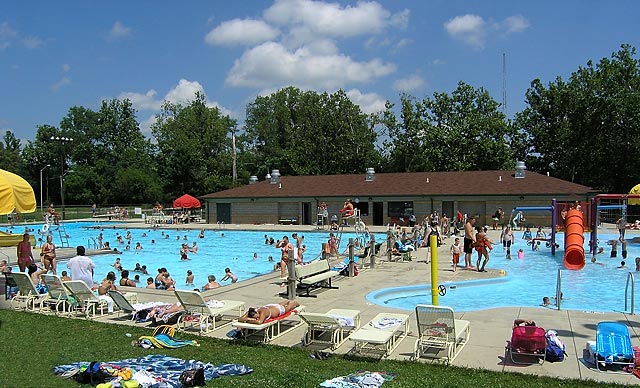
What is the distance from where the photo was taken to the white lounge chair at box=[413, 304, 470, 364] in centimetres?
809

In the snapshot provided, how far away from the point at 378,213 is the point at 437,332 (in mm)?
33750

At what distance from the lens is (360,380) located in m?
6.92

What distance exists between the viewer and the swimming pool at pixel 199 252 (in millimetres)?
24219

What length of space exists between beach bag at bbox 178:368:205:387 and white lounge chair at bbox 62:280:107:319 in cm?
543

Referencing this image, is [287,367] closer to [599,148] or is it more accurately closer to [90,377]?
[90,377]

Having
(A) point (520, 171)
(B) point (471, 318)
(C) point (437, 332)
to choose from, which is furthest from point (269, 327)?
(A) point (520, 171)

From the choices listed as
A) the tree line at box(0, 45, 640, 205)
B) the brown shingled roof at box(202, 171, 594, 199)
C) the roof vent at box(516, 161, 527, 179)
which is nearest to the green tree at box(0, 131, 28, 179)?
the tree line at box(0, 45, 640, 205)

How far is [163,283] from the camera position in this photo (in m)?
16.5

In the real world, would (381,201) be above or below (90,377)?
above

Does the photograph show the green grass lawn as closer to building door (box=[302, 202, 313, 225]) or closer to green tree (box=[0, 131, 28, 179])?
building door (box=[302, 202, 313, 225])

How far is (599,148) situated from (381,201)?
21552 millimetres

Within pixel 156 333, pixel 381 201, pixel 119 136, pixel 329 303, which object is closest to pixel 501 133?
pixel 381 201

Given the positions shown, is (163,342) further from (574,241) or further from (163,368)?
(574,241)

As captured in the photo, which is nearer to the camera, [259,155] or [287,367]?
[287,367]
